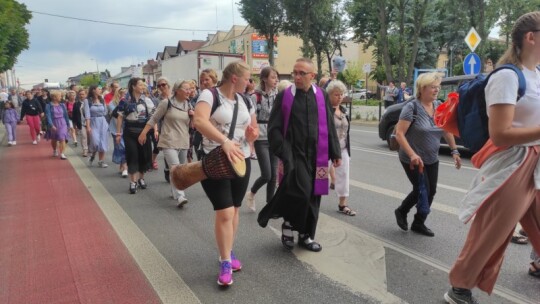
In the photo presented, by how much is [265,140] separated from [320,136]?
1479 mm

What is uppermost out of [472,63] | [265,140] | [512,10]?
[512,10]

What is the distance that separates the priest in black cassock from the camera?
384 centimetres

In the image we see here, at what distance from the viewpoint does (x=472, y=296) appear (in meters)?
3.02

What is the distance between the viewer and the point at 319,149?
3.92 metres

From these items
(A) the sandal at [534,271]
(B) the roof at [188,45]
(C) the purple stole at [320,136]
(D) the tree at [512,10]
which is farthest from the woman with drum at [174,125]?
(B) the roof at [188,45]

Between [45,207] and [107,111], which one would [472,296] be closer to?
[45,207]

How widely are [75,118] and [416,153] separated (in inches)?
411

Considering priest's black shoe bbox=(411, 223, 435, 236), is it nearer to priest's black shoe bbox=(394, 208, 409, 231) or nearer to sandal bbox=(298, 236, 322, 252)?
priest's black shoe bbox=(394, 208, 409, 231)

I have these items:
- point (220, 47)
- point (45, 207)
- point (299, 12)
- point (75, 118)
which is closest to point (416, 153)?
point (45, 207)

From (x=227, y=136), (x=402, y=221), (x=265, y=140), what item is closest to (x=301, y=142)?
(x=227, y=136)

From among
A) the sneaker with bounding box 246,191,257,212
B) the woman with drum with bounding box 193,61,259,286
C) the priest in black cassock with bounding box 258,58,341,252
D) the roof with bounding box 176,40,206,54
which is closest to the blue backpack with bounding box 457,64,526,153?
the priest in black cassock with bounding box 258,58,341,252

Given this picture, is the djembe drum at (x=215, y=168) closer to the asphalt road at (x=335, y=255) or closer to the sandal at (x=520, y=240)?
the asphalt road at (x=335, y=255)

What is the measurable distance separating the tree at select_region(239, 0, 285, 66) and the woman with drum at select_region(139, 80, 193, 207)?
1187 inches

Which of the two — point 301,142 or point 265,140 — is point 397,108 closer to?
point 265,140
